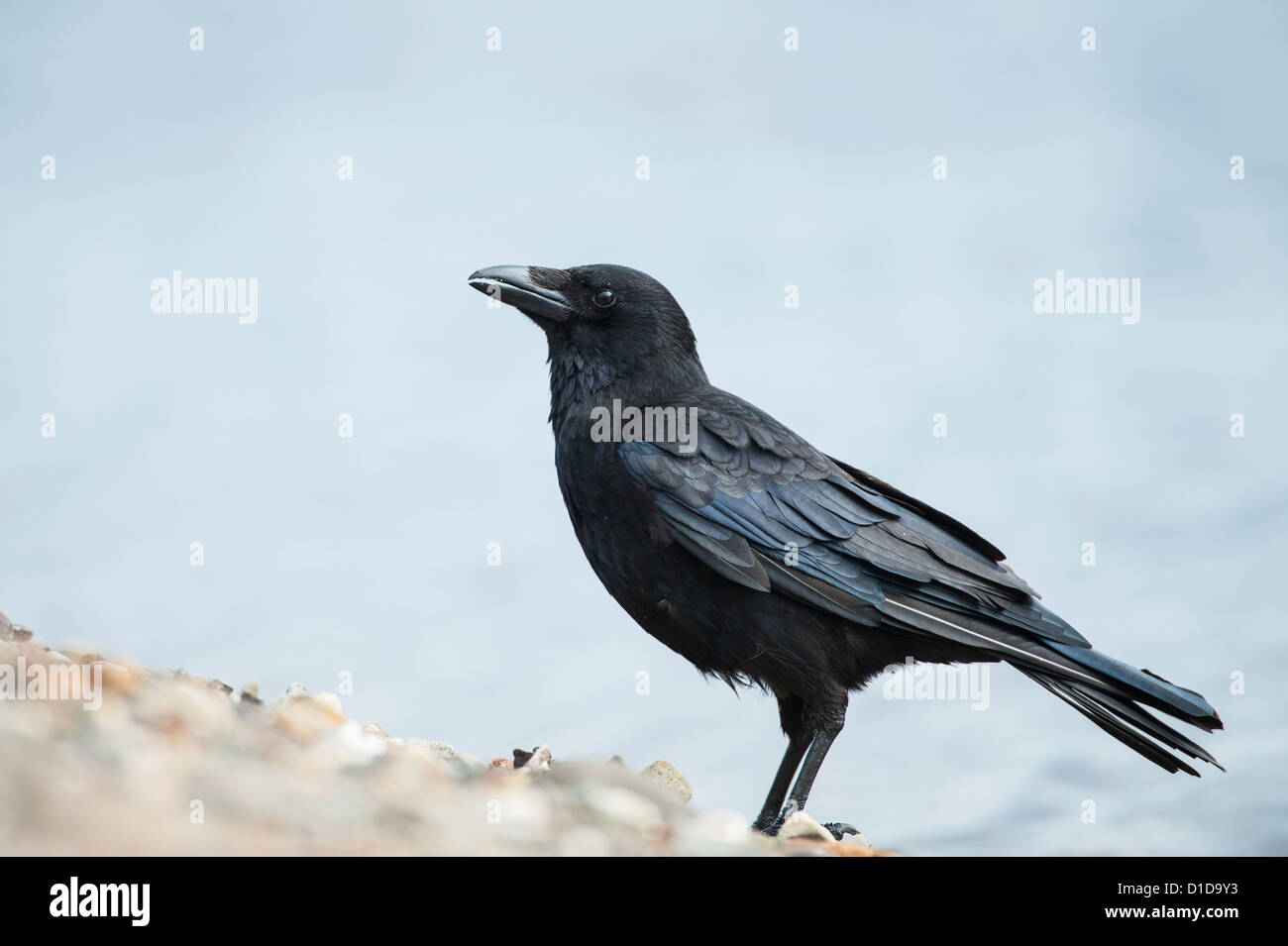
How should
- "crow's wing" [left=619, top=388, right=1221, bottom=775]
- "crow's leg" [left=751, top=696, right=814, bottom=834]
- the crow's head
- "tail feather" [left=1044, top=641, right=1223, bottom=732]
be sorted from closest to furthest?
1. "tail feather" [left=1044, top=641, right=1223, bottom=732]
2. "crow's wing" [left=619, top=388, right=1221, bottom=775]
3. "crow's leg" [left=751, top=696, right=814, bottom=834]
4. the crow's head

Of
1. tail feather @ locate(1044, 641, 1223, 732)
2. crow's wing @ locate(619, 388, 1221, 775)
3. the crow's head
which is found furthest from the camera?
the crow's head

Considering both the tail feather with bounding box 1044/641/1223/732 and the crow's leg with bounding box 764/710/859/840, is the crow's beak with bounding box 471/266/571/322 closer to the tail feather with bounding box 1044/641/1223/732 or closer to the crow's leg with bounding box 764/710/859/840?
the crow's leg with bounding box 764/710/859/840

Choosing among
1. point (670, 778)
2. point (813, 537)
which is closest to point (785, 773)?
point (670, 778)

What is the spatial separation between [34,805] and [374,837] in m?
0.77

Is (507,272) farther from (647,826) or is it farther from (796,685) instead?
(647,826)

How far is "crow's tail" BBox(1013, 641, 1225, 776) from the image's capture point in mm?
4672

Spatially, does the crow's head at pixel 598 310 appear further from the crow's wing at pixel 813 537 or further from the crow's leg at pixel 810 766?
the crow's leg at pixel 810 766

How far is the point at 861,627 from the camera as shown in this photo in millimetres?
4945

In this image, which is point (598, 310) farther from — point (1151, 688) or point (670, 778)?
point (1151, 688)

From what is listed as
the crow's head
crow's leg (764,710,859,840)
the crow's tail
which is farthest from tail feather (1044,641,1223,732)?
the crow's head

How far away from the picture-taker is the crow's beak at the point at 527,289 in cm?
559

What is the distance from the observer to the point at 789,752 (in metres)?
5.15

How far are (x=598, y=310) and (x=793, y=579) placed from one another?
158 centimetres
